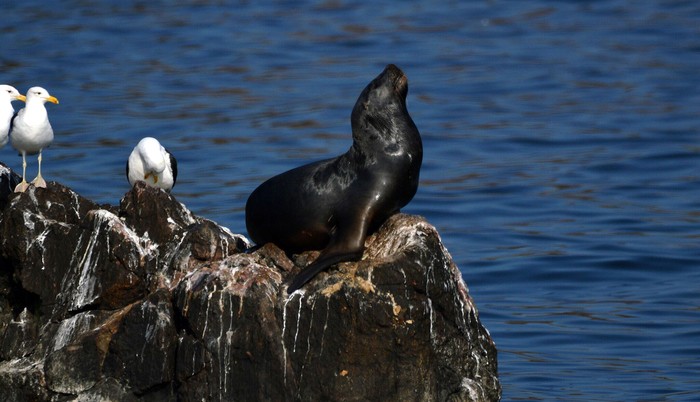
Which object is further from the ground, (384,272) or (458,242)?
A: (384,272)

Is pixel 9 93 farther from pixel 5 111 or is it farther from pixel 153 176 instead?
pixel 153 176

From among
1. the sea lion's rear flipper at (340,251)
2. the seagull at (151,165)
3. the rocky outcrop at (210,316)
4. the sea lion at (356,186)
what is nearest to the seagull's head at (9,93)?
the seagull at (151,165)

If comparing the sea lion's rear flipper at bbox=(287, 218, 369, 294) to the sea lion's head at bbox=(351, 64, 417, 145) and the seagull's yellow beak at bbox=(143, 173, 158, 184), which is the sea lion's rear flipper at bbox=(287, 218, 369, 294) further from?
the seagull's yellow beak at bbox=(143, 173, 158, 184)

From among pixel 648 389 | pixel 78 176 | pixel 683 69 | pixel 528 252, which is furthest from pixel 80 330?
pixel 683 69

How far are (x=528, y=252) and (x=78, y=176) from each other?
6.47 metres

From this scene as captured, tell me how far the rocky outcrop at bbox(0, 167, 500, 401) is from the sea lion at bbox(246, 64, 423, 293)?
0.15m

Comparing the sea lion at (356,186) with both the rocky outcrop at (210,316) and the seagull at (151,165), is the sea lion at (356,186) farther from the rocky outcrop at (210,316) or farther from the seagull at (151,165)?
the seagull at (151,165)

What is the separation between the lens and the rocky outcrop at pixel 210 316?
8.03 meters

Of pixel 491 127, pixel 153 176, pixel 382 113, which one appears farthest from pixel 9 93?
pixel 491 127

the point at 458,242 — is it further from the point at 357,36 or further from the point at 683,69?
the point at 357,36

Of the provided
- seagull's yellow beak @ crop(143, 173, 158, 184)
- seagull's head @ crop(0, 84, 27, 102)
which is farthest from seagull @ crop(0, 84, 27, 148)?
seagull's yellow beak @ crop(143, 173, 158, 184)

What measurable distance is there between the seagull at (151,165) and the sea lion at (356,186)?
6.91 ft

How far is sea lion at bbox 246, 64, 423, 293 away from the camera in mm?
8617

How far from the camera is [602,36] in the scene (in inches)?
1187
